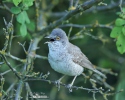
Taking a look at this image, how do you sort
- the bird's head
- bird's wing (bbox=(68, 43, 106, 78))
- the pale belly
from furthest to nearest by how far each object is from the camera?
1. bird's wing (bbox=(68, 43, 106, 78))
2. the bird's head
3. the pale belly

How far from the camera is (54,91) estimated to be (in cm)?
698

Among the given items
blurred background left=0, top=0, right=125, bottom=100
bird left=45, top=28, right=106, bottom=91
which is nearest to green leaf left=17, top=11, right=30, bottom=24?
bird left=45, top=28, right=106, bottom=91

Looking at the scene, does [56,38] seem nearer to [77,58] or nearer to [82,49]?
[77,58]

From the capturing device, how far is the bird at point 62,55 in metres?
4.91

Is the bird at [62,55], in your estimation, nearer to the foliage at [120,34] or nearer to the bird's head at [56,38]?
the bird's head at [56,38]

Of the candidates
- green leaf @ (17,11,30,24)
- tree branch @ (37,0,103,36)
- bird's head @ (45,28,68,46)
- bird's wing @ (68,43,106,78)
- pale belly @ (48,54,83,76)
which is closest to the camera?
tree branch @ (37,0,103,36)

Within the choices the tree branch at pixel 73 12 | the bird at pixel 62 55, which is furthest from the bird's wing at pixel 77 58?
the tree branch at pixel 73 12

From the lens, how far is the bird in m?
4.91

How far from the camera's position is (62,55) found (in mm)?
5031

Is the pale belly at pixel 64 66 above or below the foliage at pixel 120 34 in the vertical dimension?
below

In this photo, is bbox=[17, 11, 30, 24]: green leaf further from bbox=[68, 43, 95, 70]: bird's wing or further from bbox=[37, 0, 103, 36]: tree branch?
bbox=[68, 43, 95, 70]: bird's wing

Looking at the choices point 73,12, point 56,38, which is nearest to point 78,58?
point 56,38

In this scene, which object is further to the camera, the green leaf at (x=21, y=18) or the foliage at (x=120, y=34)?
the green leaf at (x=21, y=18)

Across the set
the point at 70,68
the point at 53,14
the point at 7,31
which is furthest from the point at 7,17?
the point at 7,31
